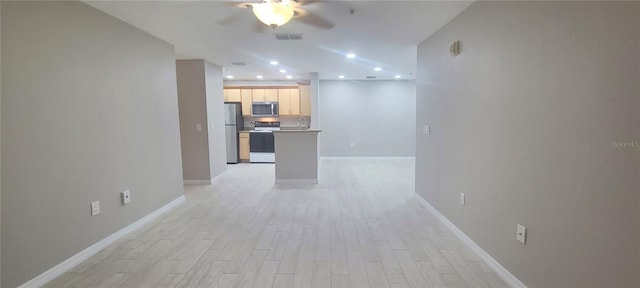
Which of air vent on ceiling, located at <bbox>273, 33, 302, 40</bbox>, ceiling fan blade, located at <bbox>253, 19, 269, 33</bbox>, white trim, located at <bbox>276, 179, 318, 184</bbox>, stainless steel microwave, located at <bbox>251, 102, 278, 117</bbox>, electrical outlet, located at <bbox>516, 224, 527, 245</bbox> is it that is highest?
ceiling fan blade, located at <bbox>253, 19, 269, 33</bbox>

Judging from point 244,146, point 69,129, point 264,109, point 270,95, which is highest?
point 270,95

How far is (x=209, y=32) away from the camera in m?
3.32

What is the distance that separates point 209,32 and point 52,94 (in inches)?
64.9

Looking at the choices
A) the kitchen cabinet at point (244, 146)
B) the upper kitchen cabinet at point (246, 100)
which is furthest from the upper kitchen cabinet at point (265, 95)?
the kitchen cabinet at point (244, 146)

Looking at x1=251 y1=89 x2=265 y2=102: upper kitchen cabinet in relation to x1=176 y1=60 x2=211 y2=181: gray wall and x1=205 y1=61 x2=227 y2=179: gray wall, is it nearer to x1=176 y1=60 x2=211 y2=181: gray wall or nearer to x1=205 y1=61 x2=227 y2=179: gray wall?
x1=205 y1=61 x2=227 y2=179: gray wall

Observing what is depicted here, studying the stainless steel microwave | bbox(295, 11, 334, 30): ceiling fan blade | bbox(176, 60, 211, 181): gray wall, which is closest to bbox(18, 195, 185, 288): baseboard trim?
bbox(176, 60, 211, 181): gray wall

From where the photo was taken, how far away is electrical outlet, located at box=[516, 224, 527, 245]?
190cm

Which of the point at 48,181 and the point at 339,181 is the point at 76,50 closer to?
the point at 48,181

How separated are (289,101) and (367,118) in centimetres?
212

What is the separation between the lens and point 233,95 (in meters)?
7.50

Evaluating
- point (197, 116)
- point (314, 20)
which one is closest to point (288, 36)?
point (314, 20)

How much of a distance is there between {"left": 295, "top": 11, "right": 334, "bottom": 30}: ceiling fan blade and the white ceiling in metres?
0.07

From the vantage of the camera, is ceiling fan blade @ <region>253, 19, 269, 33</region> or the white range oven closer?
ceiling fan blade @ <region>253, 19, 269, 33</region>

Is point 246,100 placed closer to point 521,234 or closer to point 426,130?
point 426,130
